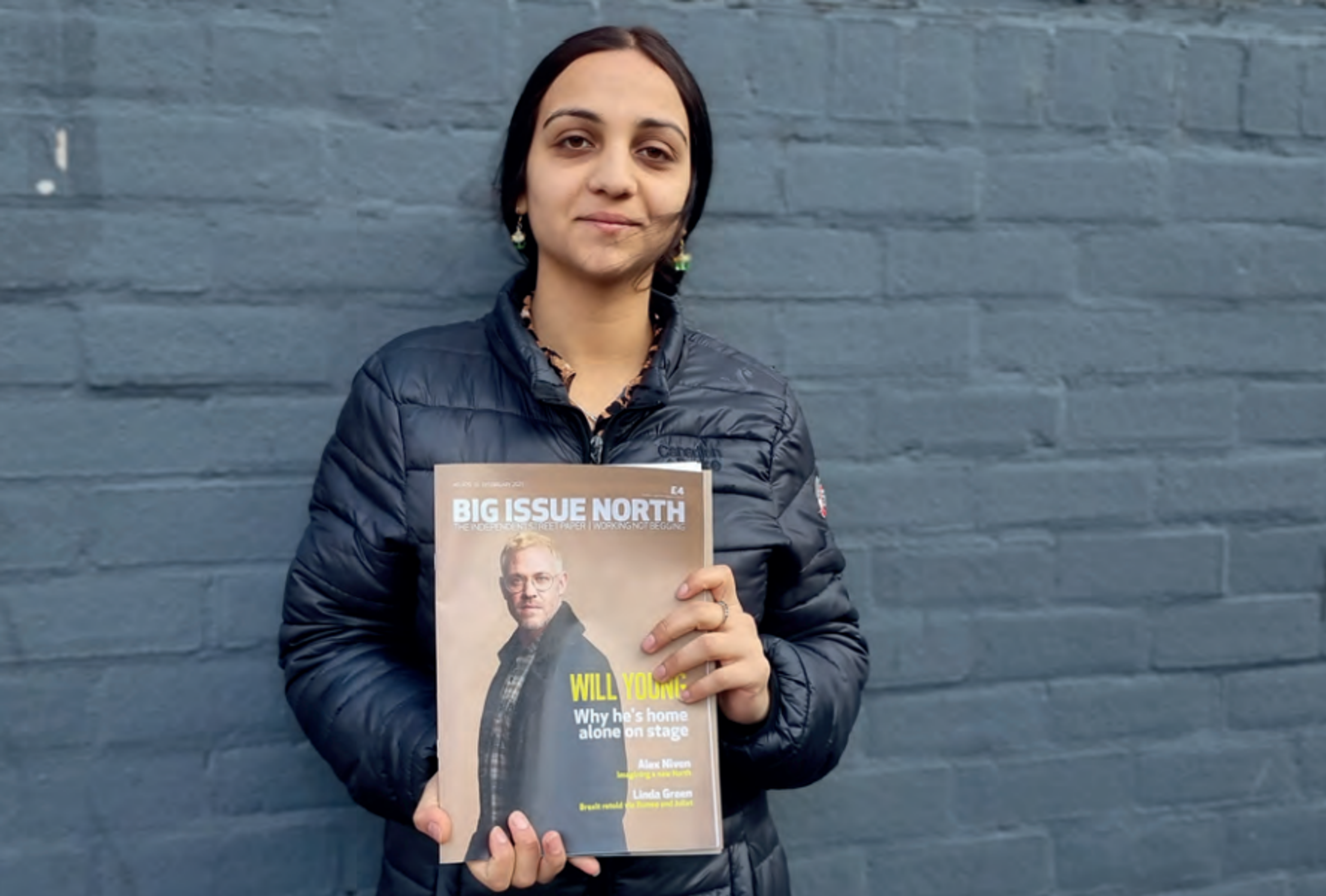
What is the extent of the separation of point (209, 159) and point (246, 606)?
0.68 meters

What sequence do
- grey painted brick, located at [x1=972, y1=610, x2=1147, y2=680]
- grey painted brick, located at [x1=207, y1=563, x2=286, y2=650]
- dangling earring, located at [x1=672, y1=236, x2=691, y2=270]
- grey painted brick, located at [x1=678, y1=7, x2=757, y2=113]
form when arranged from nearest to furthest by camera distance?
dangling earring, located at [x1=672, y1=236, x2=691, y2=270], grey painted brick, located at [x1=207, y1=563, x2=286, y2=650], grey painted brick, located at [x1=678, y1=7, x2=757, y2=113], grey painted brick, located at [x1=972, y1=610, x2=1147, y2=680]

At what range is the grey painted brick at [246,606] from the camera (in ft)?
6.18

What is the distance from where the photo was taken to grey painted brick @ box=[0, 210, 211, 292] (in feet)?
5.85

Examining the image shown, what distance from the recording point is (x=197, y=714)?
1.90 meters

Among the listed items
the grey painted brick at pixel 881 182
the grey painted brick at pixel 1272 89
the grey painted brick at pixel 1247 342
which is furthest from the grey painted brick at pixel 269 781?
the grey painted brick at pixel 1272 89

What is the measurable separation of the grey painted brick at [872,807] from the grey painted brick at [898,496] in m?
0.45

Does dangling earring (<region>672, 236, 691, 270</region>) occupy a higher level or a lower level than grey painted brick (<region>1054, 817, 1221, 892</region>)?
higher

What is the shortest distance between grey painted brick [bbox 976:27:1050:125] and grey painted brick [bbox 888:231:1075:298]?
0.67 feet

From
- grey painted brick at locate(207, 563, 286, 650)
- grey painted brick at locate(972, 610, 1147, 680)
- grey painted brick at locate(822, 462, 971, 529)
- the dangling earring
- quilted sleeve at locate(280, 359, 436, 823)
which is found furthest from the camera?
grey painted brick at locate(972, 610, 1147, 680)

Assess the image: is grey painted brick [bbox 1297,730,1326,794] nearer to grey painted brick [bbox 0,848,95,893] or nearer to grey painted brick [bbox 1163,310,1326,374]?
grey painted brick [bbox 1163,310,1326,374]

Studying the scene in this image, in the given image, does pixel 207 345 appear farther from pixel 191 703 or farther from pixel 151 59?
pixel 191 703

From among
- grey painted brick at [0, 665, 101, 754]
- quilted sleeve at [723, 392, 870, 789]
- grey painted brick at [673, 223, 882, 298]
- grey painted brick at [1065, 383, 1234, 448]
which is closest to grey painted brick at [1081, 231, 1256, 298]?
grey painted brick at [1065, 383, 1234, 448]

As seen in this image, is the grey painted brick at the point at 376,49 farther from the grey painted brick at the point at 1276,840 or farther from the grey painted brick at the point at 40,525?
the grey painted brick at the point at 1276,840

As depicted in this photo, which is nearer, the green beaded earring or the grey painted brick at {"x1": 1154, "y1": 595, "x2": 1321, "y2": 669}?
the green beaded earring
